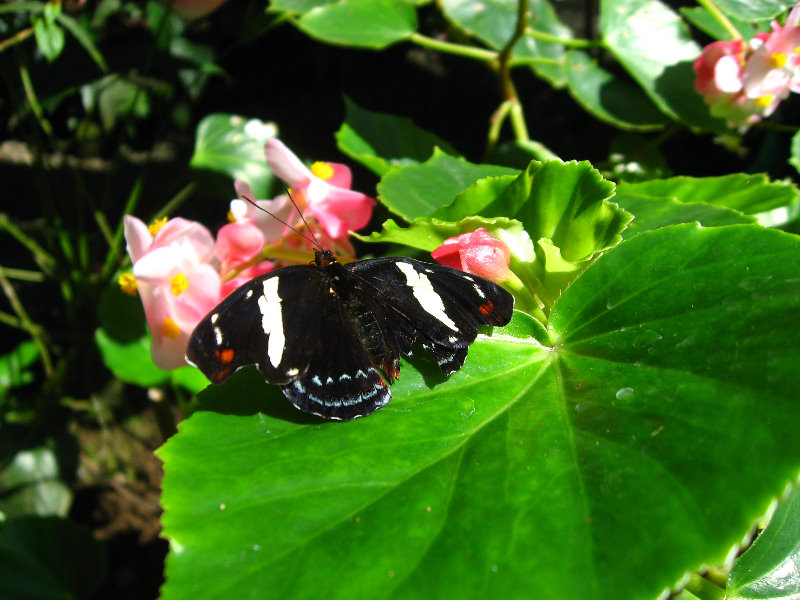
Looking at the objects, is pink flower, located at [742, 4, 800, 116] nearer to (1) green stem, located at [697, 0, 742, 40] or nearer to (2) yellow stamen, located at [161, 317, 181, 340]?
(1) green stem, located at [697, 0, 742, 40]

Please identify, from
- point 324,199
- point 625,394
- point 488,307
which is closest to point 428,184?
point 324,199

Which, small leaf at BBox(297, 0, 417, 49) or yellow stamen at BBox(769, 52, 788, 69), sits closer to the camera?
yellow stamen at BBox(769, 52, 788, 69)

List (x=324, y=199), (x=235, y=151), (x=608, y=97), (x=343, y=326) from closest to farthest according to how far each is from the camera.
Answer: (x=343, y=326) → (x=324, y=199) → (x=608, y=97) → (x=235, y=151)

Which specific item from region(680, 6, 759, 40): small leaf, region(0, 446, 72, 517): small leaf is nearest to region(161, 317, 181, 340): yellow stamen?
region(680, 6, 759, 40): small leaf

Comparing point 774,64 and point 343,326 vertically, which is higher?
point 774,64

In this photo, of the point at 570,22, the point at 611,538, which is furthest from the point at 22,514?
the point at 570,22

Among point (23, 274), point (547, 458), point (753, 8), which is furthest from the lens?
point (23, 274)

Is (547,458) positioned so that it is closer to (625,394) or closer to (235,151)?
(625,394)
